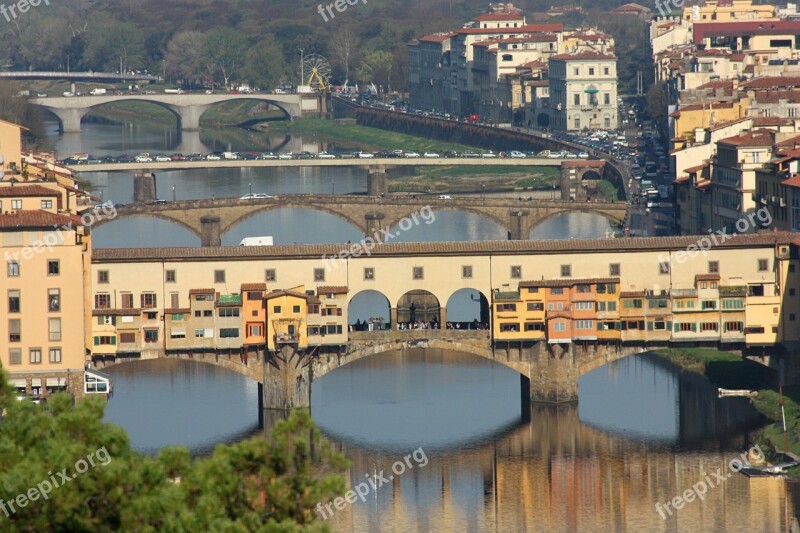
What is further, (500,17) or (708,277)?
(500,17)

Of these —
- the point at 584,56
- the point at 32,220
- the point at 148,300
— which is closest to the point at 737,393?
the point at 148,300

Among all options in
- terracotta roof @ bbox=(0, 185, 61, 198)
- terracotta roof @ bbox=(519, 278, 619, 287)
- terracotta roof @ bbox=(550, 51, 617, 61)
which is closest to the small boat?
terracotta roof @ bbox=(519, 278, 619, 287)

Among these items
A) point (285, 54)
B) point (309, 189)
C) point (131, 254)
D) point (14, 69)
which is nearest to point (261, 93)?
point (285, 54)

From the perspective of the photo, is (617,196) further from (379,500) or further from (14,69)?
(14,69)

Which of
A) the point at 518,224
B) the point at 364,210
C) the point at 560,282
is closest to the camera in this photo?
the point at 560,282

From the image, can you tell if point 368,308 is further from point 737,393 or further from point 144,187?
point 144,187

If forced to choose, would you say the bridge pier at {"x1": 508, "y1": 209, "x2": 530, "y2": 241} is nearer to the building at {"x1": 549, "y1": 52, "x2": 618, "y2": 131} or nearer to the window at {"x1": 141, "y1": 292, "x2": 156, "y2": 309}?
the window at {"x1": 141, "y1": 292, "x2": 156, "y2": 309}
